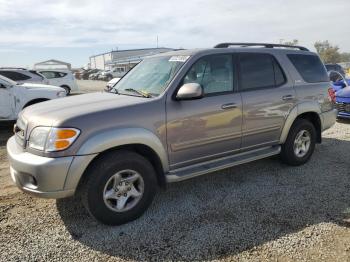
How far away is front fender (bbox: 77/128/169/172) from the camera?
3.18 m

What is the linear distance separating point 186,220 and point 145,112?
1.29 metres

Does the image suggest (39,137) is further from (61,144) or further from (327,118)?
(327,118)

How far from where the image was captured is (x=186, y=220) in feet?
12.0

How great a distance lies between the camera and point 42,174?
10.0 feet

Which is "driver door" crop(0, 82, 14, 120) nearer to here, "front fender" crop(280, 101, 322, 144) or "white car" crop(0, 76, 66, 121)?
"white car" crop(0, 76, 66, 121)

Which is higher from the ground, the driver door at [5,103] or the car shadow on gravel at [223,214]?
the driver door at [5,103]

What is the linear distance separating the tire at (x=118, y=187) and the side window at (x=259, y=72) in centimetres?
182

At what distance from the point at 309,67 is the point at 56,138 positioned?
13.8ft

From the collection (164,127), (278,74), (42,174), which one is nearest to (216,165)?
(164,127)

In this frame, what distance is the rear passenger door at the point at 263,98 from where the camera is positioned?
4.43 meters

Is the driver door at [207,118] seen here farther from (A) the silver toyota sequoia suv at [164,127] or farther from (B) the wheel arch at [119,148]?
(B) the wheel arch at [119,148]

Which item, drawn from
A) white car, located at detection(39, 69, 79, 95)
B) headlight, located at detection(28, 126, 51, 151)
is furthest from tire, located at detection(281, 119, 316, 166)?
white car, located at detection(39, 69, 79, 95)

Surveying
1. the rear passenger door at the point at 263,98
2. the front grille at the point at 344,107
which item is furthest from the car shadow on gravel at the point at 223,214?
the front grille at the point at 344,107

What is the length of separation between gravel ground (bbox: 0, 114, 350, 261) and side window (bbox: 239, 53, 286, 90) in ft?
4.57
